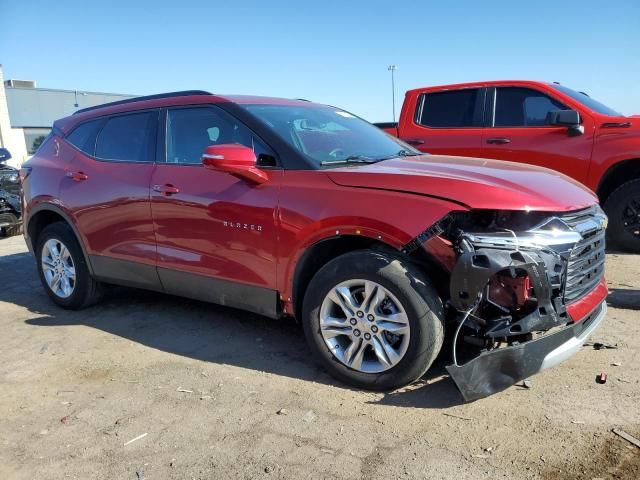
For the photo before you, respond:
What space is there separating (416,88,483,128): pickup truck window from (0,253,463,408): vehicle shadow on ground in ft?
13.0

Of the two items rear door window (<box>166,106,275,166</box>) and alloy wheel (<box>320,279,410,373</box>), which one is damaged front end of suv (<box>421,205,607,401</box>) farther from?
rear door window (<box>166,106,275,166</box>)

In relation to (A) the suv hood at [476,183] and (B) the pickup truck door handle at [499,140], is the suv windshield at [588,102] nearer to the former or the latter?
(B) the pickup truck door handle at [499,140]

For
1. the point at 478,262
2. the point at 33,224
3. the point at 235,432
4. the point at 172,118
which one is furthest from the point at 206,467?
the point at 33,224

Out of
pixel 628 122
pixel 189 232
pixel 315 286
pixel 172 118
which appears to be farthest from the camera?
pixel 628 122

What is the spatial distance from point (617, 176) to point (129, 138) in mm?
5451

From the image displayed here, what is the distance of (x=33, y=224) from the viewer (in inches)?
208

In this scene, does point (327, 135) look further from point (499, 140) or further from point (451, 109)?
point (451, 109)

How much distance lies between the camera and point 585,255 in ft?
9.86

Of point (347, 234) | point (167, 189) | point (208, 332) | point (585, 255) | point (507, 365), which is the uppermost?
point (167, 189)

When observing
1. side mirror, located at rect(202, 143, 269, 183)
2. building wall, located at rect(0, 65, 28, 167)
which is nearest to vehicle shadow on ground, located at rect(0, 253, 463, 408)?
side mirror, located at rect(202, 143, 269, 183)

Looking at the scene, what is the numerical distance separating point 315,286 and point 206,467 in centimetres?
120

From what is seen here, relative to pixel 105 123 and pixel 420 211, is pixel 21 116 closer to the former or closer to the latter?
pixel 105 123

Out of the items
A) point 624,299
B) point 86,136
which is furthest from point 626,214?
point 86,136

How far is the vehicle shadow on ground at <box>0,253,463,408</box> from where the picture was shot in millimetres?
3273
